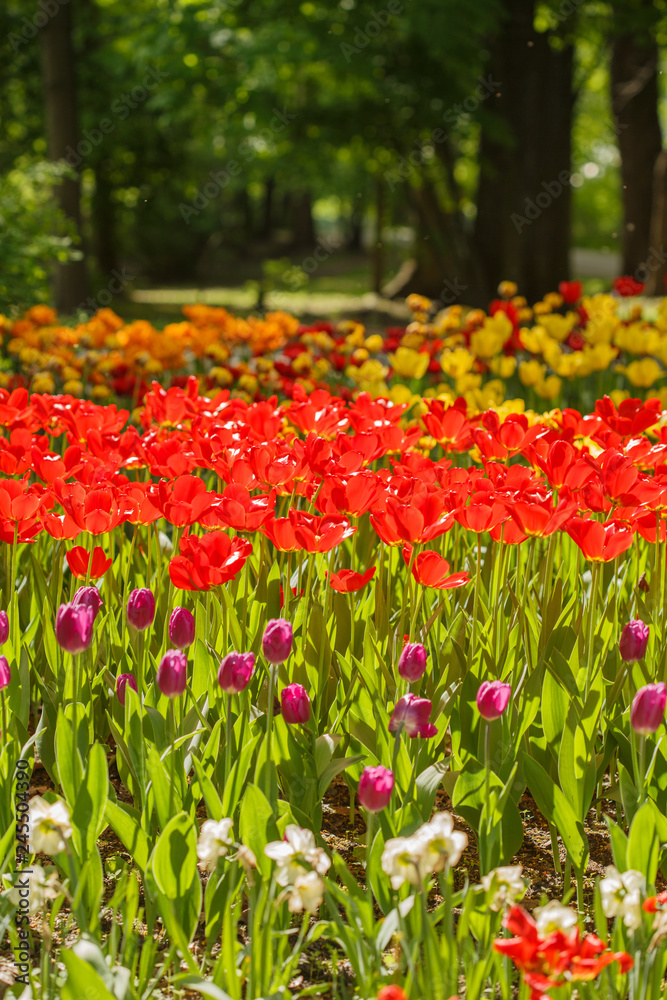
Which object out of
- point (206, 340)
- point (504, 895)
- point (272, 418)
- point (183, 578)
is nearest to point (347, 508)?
point (183, 578)

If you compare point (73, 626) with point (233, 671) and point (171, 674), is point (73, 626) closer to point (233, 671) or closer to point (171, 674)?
point (171, 674)

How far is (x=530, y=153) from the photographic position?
12430 mm

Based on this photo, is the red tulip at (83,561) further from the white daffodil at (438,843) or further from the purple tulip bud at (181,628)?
the white daffodil at (438,843)

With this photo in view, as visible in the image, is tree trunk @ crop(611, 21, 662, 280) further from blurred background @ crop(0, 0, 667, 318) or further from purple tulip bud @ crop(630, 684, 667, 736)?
purple tulip bud @ crop(630, 684, 667, 736)

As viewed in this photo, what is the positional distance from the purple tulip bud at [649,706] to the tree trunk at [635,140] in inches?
653

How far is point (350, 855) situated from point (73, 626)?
37.3 inches

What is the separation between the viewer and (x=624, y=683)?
2.33 meters

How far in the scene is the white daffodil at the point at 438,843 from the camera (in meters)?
1.38

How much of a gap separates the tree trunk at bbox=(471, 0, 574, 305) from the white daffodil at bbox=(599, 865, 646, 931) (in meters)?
11.2

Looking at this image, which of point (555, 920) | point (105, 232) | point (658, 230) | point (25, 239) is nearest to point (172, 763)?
point (555, 920)

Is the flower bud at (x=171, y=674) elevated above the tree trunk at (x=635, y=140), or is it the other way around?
the tree trunk at (x=635, y=140)

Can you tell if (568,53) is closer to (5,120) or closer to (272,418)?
(5,120)

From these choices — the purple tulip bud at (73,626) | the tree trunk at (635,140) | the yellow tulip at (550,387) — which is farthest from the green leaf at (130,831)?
the tree trunk at (635,140)

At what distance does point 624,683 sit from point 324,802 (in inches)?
33.1
